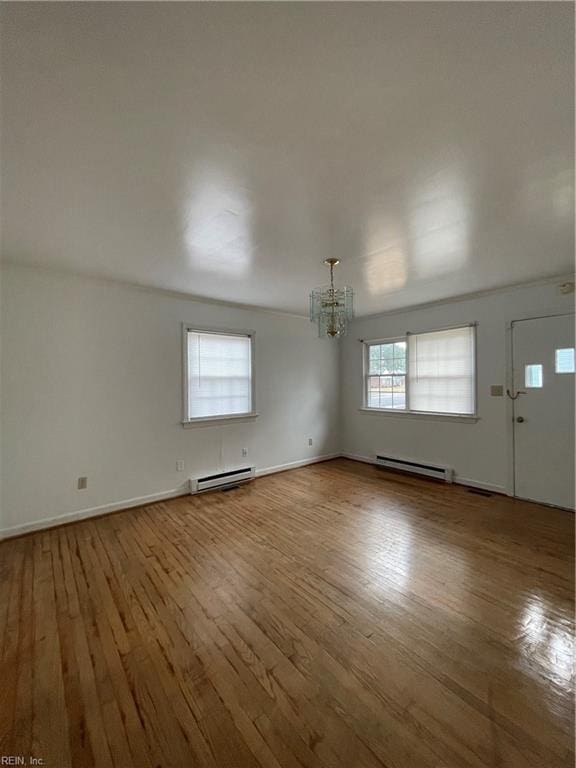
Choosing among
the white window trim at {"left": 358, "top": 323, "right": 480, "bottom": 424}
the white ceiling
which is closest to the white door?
the white window trim at {"left": 358, "top": 323, "right": 480, "bottom": 424}

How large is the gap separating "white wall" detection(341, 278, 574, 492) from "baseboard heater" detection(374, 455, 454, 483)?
0.09 meters

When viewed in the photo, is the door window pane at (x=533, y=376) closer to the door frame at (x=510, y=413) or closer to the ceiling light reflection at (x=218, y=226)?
the door frame at (x=510, y=413)

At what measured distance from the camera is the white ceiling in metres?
1.01

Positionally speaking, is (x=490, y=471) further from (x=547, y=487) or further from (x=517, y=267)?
(x=517, y=267)

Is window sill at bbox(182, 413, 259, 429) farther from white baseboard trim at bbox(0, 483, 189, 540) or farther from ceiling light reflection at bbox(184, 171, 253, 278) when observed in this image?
ceiling light reflection at bbox(184, 171, 253, 278)

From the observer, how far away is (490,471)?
4129mm

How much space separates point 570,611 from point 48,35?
3.78 meters

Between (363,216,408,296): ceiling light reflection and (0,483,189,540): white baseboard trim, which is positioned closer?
(363,216,408,296): ceiling light reflection

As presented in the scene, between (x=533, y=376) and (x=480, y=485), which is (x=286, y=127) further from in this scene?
(x=480, y=485)

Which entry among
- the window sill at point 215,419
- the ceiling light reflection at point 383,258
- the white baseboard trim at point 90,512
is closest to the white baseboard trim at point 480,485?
the ceiling light reflection at point 383,258

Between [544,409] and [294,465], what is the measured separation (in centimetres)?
354

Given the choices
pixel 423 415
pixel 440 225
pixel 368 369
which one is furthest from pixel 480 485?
pixel 440 225

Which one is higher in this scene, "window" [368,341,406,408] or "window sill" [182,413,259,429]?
"window" [368,341,406,408]

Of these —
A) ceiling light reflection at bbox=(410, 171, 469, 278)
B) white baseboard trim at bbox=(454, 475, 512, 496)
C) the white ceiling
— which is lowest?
white baseboard trim at bbox=(454, 475, 512, 496)
